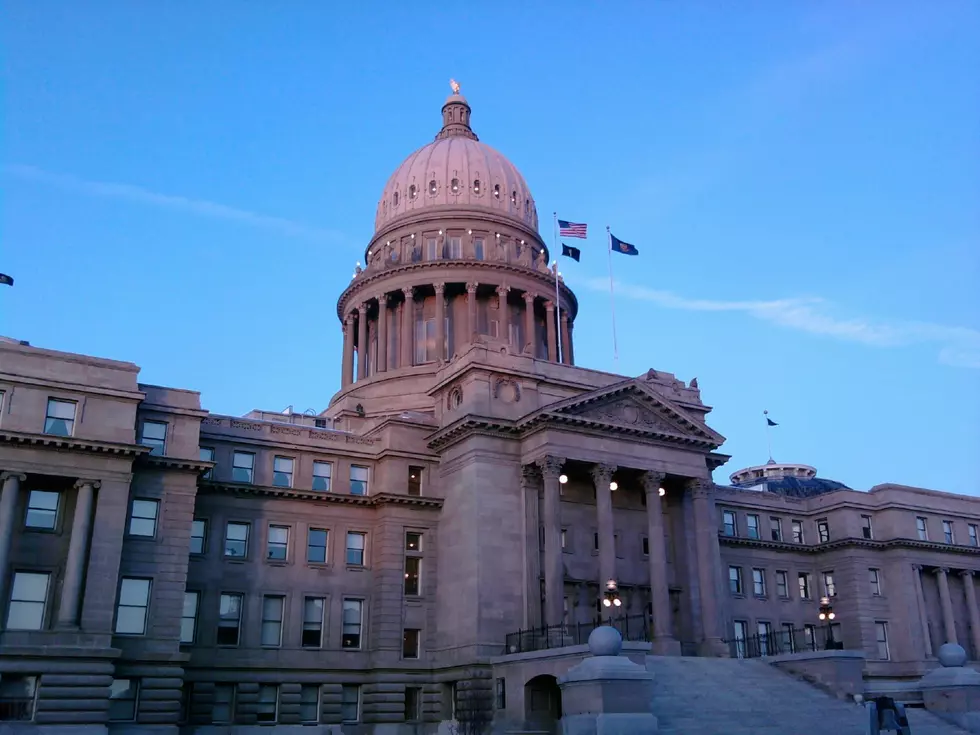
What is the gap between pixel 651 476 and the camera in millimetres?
55375

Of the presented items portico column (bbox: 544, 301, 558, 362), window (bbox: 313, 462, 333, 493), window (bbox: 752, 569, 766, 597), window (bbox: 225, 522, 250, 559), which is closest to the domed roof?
portico column (bbox: 544, 301, 558, 362)

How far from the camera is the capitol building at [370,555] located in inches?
1704

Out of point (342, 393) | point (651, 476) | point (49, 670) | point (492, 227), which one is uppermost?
point (492, 227)

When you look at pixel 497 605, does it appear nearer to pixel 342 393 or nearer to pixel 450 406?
pixel 450 406

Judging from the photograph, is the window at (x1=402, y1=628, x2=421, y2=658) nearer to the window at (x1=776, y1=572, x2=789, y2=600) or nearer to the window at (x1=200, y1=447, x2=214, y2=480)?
the window at (x1=200, y1=447, x2=214, y2=480)

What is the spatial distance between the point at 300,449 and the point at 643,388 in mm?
19477

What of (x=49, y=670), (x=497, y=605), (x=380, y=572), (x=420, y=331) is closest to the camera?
(x=49, y=670)

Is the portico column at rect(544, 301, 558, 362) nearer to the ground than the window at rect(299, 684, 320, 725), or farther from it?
farther from it

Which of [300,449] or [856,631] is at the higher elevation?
[300,449]

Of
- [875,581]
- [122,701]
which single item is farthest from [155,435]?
[875,581]

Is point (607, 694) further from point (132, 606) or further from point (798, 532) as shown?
point (798, 532)

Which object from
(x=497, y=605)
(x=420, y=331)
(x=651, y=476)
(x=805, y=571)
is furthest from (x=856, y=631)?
(x=420, y=331)

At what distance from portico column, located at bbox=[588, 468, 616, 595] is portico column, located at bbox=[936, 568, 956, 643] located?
32.9 metres

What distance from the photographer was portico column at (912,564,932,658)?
232 ft
